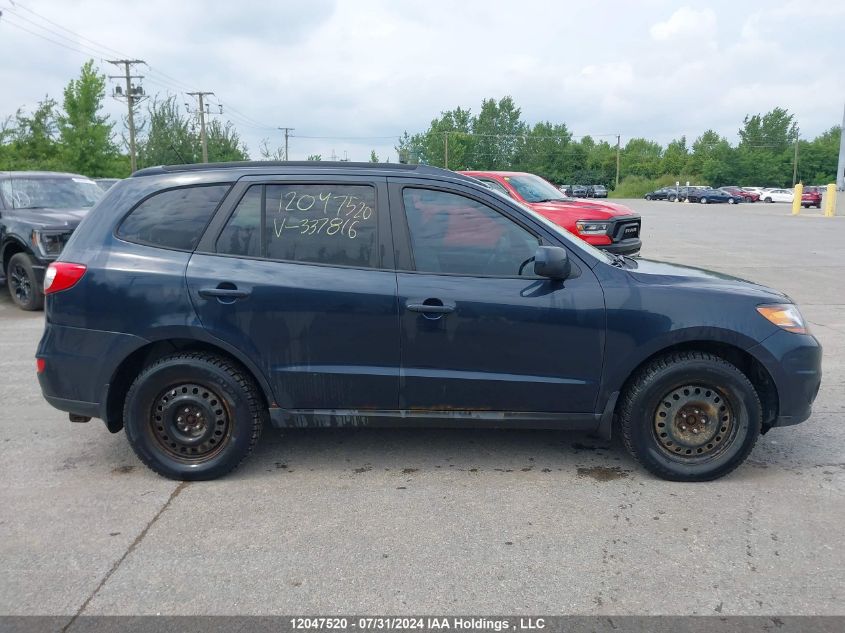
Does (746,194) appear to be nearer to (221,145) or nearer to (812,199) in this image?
(812,199)

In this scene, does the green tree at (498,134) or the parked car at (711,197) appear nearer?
the parked car at (711,197)

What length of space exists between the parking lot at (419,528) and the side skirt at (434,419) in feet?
1.07

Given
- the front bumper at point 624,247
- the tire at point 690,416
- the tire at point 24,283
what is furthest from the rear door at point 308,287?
the tire at point 24,283

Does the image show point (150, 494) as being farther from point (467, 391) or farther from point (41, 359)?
point (467, 391)

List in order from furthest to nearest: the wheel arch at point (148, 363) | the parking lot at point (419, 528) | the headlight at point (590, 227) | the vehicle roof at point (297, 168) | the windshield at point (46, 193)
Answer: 1. the windshield at point (46, 193)
2. the headlight at point (590, 227)
3. the vehicle roof at point (297, 168)
4. the wheel arch at point (148, 363)
5. the parking lot at point (419, 528)

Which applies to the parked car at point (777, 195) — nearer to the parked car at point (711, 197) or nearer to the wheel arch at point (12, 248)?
the parked car at point (711, 197)

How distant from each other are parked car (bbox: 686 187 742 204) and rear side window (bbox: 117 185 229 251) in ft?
207

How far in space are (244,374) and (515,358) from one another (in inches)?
61.0

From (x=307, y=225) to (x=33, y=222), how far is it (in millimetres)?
7142

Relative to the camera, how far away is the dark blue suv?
155 inches

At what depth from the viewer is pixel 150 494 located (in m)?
3.98

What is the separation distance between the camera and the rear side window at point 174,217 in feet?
13.5

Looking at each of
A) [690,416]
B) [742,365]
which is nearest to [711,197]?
[742,365]

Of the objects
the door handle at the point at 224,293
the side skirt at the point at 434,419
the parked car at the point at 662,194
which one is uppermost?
the parked car at the point at 662,194
